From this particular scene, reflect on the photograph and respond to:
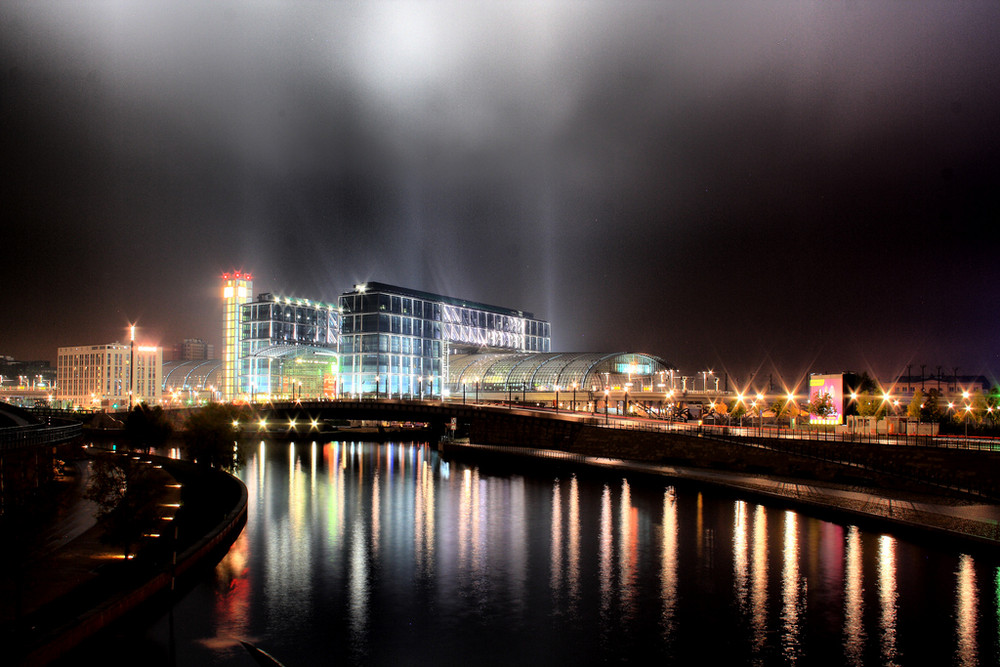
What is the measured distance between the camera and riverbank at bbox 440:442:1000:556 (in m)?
35.6

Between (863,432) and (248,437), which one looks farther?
(248,437)

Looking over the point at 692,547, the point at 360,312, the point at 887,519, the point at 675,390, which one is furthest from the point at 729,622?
the point at 360,312

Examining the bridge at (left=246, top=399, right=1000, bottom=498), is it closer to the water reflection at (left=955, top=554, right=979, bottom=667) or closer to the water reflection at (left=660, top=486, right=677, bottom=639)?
the water reflection at (left=660, top=486, right=677, bottom=639)

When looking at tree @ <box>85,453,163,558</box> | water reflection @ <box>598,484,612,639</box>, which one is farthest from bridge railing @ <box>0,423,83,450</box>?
water reflection @ <box>598,484,612,639</box>

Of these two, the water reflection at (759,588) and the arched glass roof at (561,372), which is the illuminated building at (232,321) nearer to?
the arched glass roof at (561,372)

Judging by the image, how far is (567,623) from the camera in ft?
87.7

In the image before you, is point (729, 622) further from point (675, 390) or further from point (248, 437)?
point (675, 390)

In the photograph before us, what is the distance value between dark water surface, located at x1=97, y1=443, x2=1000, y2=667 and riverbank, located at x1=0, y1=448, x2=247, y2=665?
3.27ft

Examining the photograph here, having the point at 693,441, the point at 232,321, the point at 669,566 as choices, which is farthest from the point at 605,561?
the point at 232,321

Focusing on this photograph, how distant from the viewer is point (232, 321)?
16750 centimetres

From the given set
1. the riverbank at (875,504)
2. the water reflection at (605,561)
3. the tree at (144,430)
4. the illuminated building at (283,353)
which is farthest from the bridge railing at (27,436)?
the illuminated building at (283,353)

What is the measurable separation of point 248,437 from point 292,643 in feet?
289

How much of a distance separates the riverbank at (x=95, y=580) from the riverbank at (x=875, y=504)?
32.1 metres

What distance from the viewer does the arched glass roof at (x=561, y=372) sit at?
131625 mm
